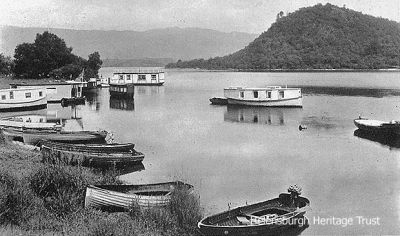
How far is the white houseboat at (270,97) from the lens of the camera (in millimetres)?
57938

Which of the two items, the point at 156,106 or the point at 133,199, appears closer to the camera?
the point at 133,199

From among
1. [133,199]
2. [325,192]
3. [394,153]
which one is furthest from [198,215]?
[394,153]

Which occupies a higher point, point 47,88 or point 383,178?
point 47,88

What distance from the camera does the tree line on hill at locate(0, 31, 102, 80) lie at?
83.4 meters

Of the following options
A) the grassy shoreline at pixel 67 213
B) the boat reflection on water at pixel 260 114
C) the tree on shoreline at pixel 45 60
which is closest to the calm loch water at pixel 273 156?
the boat reflection on water at pixel 260 114

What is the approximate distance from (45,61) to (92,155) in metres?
66.1

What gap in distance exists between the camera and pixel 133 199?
54.1ft

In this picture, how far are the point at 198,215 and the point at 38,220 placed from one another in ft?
18.0

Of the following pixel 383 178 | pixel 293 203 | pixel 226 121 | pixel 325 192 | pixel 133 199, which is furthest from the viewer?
pixel 226 121

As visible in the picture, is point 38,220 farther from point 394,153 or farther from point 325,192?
point 394,153

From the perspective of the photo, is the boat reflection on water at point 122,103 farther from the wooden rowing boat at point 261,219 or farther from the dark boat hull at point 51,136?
the wooden rowing boat at point 261,219

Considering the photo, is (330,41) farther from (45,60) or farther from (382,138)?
(382,138)

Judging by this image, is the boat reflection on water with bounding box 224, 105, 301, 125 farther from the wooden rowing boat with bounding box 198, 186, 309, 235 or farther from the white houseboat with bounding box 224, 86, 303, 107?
the wooden rowing boat with bounding box 198, 186, 309, 235

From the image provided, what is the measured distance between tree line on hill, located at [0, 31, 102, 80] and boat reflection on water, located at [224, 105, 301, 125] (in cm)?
3853
